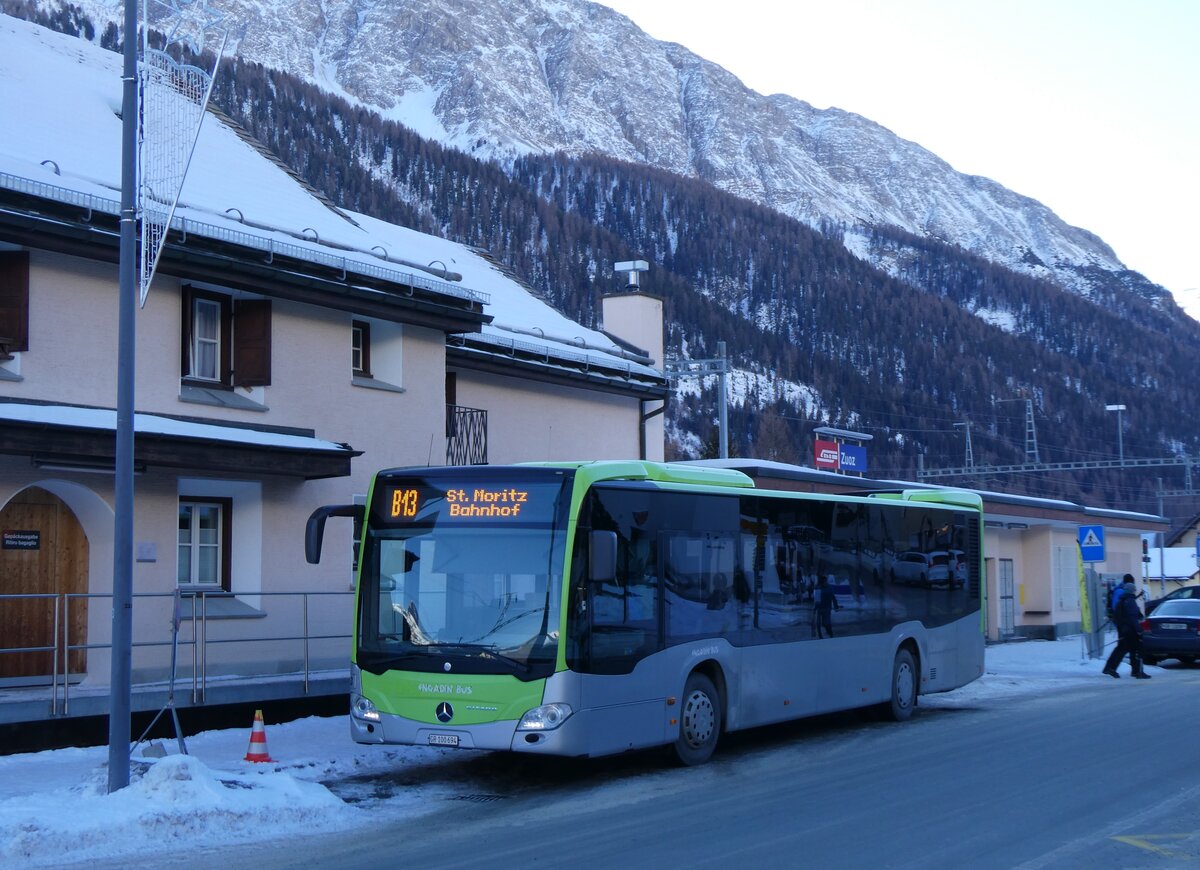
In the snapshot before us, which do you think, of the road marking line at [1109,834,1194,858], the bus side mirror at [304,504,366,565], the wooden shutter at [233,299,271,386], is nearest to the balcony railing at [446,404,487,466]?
the wooden shutter at [233,299,271,386]

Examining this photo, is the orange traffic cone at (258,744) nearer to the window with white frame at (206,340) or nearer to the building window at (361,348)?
the window with white frame at (206,340)

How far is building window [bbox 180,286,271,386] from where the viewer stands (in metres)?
19.2

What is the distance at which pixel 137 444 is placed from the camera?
54.1ft

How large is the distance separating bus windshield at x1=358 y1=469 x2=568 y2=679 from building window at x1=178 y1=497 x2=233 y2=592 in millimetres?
5859

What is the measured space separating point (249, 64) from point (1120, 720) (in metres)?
154

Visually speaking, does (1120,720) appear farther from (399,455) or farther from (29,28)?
(29,28)

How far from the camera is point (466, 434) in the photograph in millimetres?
25062

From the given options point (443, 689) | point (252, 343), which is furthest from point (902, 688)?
point (252, 343)

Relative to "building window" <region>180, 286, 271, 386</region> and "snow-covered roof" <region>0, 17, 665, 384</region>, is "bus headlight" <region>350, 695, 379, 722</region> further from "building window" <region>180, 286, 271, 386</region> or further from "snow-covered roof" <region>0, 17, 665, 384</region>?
"snow-covered roof" <region>0, 17, 665, 384</region>

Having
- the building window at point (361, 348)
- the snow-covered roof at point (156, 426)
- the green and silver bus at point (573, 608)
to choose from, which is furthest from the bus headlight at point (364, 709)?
the building window at point (361, 348)

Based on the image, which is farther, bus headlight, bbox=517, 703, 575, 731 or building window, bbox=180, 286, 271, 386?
building window, bbox=180, 286, 271, 386

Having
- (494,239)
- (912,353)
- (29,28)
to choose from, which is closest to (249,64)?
(494,239)

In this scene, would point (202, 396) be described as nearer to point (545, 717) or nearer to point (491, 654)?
point (491, 654)

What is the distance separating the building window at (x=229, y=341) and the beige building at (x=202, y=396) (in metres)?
0.03
